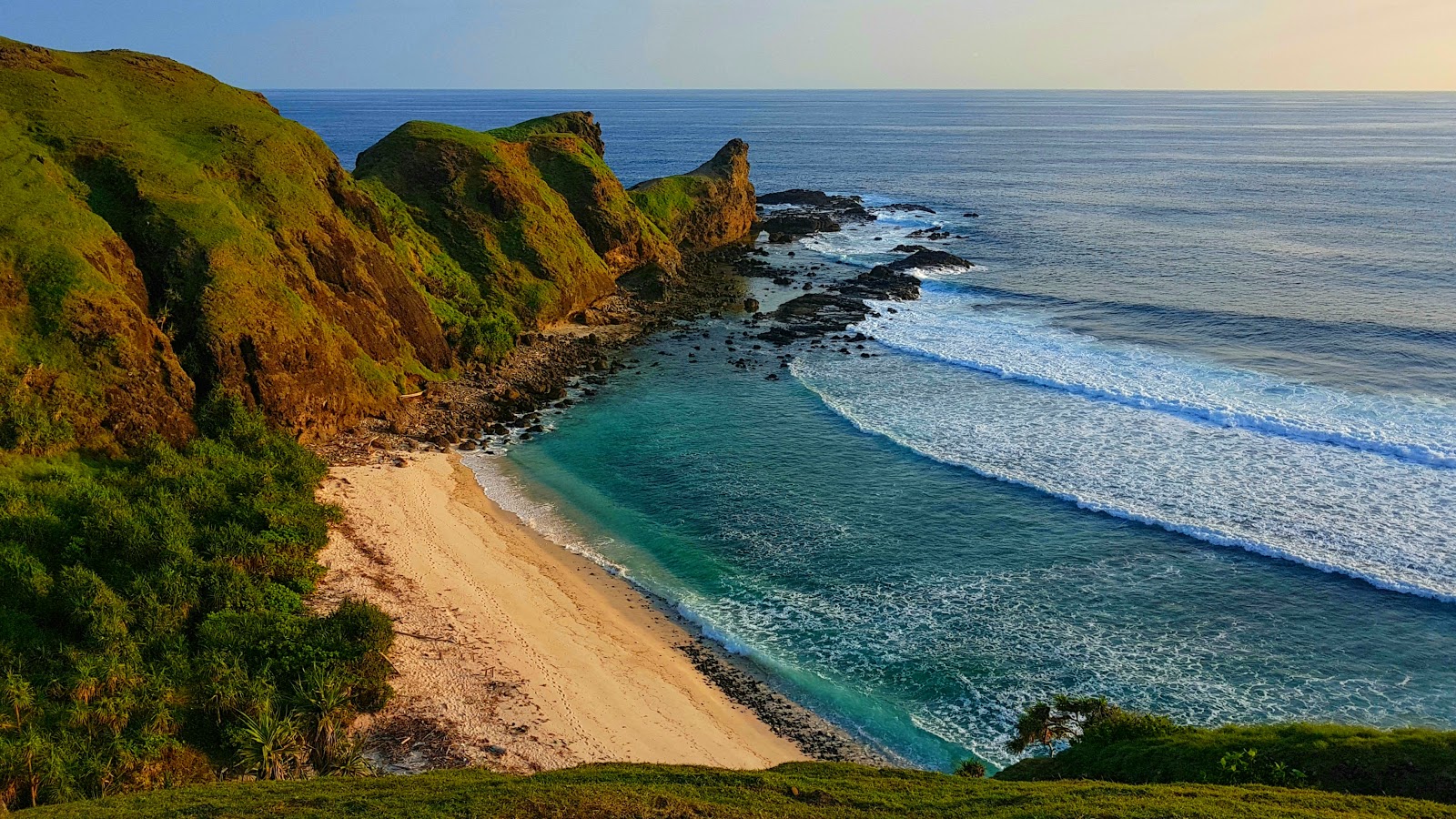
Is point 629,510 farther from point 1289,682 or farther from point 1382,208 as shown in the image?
point 1382,208

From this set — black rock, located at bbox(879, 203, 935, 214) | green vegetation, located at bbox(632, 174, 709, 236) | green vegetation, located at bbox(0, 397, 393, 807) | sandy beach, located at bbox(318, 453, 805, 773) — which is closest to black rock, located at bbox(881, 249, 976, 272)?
green vegetation, located at bbox(632, 174, 709, 236)

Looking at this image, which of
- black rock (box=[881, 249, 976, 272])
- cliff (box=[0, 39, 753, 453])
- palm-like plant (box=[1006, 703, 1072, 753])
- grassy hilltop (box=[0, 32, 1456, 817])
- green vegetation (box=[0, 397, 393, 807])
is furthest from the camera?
black rock (box=[881, 249, 976, 272])

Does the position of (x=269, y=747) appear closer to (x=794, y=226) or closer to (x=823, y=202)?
(x=794, y=226)

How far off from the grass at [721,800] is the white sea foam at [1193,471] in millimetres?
19259

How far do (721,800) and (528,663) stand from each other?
1092 cm

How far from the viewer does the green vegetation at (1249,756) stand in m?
16.6

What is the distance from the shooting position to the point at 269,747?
20078mm

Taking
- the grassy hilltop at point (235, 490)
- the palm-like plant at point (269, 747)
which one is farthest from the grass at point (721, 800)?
the palm-like plant at point (269, 747)

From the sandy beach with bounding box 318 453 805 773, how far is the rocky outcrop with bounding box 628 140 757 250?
5321cm

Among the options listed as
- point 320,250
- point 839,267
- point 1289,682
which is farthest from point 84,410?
point 839,267

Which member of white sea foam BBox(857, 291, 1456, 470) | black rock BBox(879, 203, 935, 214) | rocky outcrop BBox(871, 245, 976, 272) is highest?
black rock BBox(879, 203, 935, 214)

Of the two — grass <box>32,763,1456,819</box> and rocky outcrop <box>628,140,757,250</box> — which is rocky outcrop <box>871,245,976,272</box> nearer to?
rocky outcrop <box>628,140,757,250</box>

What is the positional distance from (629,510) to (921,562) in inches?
474

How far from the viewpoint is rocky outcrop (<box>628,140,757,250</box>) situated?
84.4 meters
